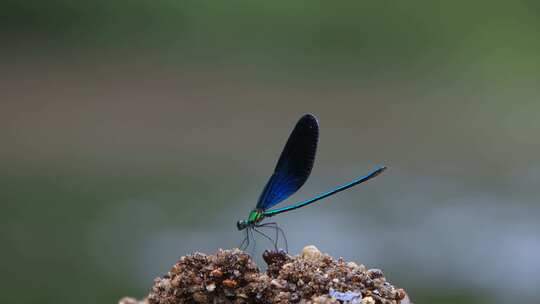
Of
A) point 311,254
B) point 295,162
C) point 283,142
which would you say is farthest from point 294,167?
point 283,142

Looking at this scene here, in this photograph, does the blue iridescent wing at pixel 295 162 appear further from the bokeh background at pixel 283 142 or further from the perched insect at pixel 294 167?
the bokeh background at pixel 283 142

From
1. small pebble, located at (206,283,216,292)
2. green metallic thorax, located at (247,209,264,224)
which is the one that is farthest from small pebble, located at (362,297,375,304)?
green metallic thorax, located at (247,209,264,224)

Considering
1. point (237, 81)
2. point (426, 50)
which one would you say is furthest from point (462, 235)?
point (426, 50)

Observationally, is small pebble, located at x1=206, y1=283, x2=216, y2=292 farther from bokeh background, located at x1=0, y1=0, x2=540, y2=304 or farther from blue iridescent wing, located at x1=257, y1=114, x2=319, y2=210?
bokeh background, located at x1=0, y1=0, x2=540, y2=304

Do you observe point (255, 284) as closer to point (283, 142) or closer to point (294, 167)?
point (294, 167)

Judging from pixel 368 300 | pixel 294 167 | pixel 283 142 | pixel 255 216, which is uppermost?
pixel 283 142

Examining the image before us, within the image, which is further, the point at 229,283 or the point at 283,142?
the point at 283,142

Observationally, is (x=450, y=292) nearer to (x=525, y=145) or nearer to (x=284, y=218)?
(x=284, y=218)
